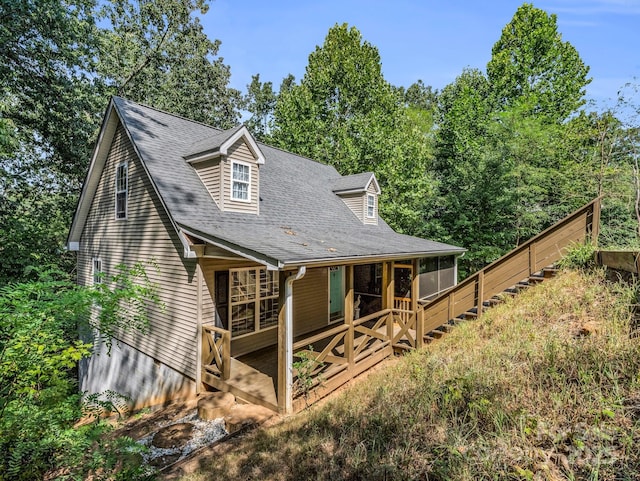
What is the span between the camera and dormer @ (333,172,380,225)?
13.6m

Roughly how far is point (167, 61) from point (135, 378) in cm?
2188

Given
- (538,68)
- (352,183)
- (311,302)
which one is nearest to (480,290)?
(311,302)

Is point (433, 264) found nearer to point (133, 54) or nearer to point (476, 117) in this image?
point (476, 117)

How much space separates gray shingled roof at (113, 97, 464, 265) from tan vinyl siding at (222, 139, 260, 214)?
0.75 ft

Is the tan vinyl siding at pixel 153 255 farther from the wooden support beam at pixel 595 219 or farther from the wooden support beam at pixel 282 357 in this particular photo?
the wooden support beam at pixel 595 219

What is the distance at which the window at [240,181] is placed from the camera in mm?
8516

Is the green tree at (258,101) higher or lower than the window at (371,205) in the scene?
higher

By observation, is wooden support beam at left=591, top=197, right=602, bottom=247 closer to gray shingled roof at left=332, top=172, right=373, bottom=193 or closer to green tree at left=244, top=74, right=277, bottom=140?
gray shingled roof at left=332, top=172, right=373, bottom=193

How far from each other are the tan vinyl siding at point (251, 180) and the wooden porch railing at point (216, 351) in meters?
3.22

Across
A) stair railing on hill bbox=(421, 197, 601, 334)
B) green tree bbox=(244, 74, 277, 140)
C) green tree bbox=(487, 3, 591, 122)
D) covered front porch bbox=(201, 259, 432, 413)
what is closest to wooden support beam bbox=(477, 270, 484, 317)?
stair railing on hill bbox=(421, 197, 601, 334)

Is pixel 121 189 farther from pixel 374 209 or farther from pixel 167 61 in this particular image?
pixel 167 61

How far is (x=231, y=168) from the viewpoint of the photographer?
8352 millimetres

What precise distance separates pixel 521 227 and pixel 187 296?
17.2 m

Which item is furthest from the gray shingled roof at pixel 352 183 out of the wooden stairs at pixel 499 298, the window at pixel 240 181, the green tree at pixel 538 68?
the green tree at pixel 538 68
